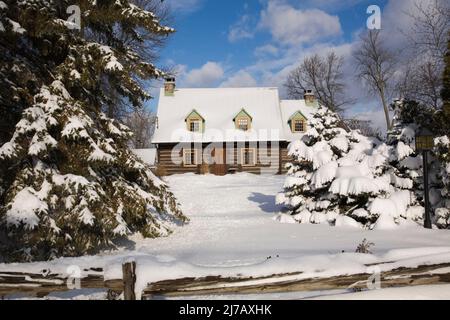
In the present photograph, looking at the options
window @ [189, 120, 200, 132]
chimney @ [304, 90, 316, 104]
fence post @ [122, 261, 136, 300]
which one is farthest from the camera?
chimney @ [304, 90, 316, 104]

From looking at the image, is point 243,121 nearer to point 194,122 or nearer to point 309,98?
point 194,122

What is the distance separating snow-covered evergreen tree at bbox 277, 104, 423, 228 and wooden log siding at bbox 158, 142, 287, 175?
59.1 feet

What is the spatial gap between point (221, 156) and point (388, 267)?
92.8 feet

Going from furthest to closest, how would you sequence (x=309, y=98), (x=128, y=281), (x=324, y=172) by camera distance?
(x=309, y=98)
(x=324, y=172)
(x=128, y=281)

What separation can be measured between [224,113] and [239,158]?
186 inches

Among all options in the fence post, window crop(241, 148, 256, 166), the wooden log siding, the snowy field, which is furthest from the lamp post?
window crop(241, 148, 256, 166)

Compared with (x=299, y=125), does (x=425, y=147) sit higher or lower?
lower

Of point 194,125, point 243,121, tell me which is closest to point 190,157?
point 194,125

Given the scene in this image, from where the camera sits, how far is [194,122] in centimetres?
3288

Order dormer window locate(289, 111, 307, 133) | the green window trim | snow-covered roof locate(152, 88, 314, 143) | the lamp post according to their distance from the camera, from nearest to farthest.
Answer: the lamp post
snow-covered roof locate(152, 88, 314, 143)
the green window trim
dormer window locate(289, 111, 307, 133)

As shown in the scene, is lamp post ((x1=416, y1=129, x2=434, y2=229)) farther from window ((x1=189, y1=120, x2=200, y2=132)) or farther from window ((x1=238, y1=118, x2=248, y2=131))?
window ((x1=189, y1=120, x2=200, y2=132))

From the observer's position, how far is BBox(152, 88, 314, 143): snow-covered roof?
3238 cm

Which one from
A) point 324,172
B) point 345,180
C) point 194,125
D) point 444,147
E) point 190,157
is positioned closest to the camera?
point 444,147

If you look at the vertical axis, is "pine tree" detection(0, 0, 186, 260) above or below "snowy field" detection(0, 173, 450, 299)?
above
